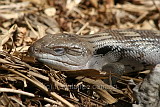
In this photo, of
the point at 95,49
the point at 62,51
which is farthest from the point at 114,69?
the point at 62,51

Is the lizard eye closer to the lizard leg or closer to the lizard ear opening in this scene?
the lizard ear opening

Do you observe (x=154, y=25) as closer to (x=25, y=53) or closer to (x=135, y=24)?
(x=135, y=24)

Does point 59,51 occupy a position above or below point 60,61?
above

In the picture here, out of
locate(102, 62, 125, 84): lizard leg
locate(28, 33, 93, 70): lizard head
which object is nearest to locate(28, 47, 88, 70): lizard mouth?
locate(28, 33, 93, 70): lizard head

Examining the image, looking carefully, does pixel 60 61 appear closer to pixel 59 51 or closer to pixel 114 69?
pixel 59 51

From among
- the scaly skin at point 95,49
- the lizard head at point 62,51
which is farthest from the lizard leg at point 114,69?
the lizard head at point 62,51

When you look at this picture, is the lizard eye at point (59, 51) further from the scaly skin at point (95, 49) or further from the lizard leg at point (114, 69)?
the lizard leg at point (114, 69)

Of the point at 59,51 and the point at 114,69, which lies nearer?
the point at 59,51

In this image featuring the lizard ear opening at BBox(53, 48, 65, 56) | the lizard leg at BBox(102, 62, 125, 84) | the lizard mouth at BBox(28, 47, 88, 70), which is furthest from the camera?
the lizard leg at BBox(102, 62, 125, 84)
